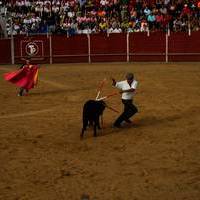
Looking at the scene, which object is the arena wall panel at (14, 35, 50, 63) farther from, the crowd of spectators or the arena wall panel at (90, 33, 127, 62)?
the arena wall panel at (90, 33, 127, 62)

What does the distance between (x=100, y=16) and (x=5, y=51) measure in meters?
4.75

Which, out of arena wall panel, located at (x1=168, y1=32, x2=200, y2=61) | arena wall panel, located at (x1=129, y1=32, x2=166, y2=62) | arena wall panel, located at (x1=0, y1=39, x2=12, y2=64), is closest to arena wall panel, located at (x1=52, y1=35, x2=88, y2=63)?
arena wall panel, located at (x1=0, y1=39, x2=12, y2=64)

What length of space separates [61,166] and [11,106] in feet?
19.4

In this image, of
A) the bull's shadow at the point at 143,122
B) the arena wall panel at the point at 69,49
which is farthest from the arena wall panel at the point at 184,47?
the bull's shadow at the point at 143,122

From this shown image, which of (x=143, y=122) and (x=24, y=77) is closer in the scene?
(x=143, y=122)

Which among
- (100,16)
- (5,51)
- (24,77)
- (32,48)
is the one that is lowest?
(24,77)

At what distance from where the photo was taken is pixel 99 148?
1007 cm

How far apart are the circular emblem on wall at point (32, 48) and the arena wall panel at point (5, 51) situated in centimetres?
85

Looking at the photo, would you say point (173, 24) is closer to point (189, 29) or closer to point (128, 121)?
point (189, 29)

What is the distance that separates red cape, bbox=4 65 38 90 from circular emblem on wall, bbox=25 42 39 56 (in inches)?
411

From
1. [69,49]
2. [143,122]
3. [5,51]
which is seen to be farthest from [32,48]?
[143,122]

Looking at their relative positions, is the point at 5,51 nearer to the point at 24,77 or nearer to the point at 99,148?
the point at 24,77

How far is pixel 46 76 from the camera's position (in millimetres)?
21375

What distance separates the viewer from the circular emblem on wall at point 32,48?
26.9 m
